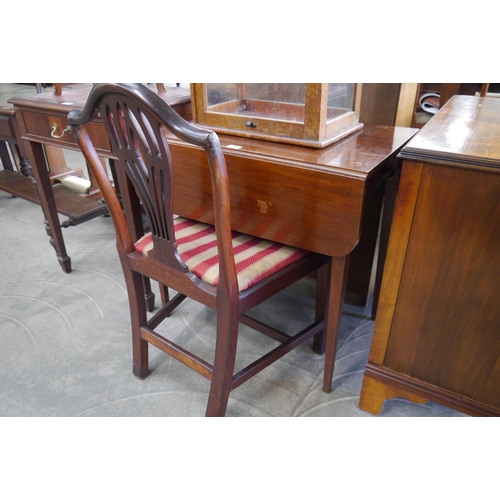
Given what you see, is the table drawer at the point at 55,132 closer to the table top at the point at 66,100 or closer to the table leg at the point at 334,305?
the table top at the point at 66,100

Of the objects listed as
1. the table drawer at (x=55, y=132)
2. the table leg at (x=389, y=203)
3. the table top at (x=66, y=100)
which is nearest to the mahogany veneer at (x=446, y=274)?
the table leg at (x=389, y=203)

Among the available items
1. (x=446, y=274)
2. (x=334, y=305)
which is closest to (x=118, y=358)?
(x=334, y=305)

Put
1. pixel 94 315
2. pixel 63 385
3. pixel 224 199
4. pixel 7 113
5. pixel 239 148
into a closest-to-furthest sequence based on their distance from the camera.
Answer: pixel 224 199, pixel 239 148, pixel 63 385, pixel 94 315, pixel 7 113

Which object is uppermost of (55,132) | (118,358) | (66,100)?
(66,100)

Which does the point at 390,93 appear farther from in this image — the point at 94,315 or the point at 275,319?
the point at 94,315

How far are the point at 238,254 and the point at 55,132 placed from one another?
104cm

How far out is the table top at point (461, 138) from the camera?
0.87 meters

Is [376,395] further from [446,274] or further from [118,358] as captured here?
[118,358]

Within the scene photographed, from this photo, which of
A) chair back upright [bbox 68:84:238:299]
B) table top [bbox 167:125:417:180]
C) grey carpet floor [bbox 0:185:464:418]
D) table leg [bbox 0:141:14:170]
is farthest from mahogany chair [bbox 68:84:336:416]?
table leg [bbox 0:141:14:170]

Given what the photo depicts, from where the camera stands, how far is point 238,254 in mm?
1199

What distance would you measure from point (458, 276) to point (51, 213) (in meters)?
1.81

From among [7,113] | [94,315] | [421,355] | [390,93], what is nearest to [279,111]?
[390,93]

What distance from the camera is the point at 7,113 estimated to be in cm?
245

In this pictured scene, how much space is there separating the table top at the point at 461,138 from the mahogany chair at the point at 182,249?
0.46 m
